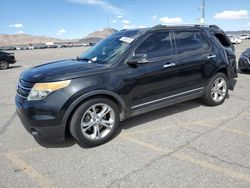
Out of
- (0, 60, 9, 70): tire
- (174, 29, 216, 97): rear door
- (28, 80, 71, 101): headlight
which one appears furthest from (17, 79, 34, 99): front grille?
(0, 60, 9, 70): tire

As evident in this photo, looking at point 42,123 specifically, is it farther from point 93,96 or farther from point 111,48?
point 111,48

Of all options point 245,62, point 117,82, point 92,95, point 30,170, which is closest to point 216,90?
point 117,82

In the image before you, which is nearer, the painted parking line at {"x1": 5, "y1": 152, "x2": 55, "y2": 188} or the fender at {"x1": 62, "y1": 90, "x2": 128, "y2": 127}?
the painted parking line at {"x1": 5, "y1": 152, "x2": 55, "y2": 188}

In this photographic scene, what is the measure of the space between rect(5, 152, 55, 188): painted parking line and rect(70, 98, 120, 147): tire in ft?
2.49

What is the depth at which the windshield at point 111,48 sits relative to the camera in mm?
4441

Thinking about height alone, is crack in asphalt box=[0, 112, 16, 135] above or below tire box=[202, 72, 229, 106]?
below

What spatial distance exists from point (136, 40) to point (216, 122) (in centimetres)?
218

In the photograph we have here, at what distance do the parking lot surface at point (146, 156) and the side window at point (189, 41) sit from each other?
139 centimetres

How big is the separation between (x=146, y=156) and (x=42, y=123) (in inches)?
61.3

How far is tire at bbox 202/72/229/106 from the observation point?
565 centimetres

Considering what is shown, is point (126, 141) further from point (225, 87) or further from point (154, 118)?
point (225, 87)

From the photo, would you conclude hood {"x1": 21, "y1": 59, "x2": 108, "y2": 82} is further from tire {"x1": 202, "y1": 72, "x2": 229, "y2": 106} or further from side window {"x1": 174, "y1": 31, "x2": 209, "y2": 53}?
Answer: tire {"x1": 202, "y1": 72, "x2": 229, "y2": 106}

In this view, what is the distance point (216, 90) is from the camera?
5879mm


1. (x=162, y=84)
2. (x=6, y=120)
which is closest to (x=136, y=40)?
(x=162, y=84)
